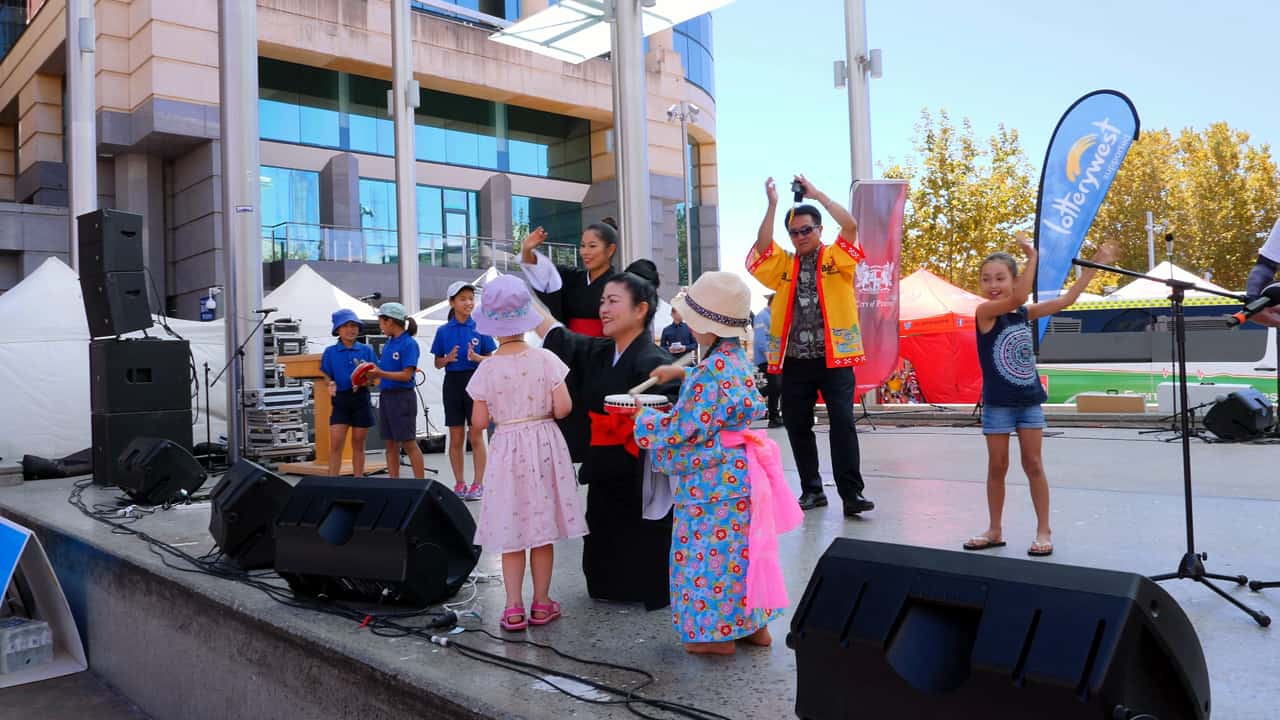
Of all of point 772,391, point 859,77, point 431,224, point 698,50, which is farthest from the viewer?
point 698,50

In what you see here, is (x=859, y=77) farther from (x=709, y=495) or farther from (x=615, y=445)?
(x=709, y=495)

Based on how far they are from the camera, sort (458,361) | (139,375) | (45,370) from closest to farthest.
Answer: (458,361)
(139,375)
(45,370)

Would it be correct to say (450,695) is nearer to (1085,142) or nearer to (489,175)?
(1085,142)

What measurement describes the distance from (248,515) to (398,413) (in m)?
2.58

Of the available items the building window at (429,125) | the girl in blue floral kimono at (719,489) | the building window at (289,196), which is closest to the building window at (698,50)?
the building window at (429,125)

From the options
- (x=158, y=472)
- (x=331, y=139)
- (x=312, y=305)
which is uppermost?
(x=331, y=139)

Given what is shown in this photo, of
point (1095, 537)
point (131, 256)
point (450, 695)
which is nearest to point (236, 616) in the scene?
point (450, 695)

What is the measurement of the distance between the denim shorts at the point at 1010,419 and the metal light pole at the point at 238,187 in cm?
722

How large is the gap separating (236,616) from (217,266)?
20.1m

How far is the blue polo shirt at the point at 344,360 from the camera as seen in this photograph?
763 cm

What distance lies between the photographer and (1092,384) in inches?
747

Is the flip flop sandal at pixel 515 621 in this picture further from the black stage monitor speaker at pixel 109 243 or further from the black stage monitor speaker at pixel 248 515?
the black stage monitor speaker at pixel 109 243

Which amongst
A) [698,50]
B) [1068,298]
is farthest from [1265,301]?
[698,50]

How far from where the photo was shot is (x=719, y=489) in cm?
311
